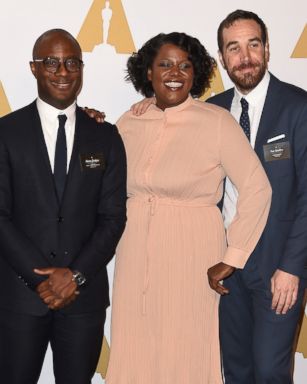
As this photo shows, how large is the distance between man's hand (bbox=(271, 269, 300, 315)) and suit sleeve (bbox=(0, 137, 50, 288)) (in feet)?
3.10

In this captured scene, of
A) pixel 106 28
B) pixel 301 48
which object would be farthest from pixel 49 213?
Result: pixel 301 48

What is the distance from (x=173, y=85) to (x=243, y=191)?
534mm

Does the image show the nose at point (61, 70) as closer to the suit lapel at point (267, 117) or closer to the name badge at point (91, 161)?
the name badge at point (91, 161)

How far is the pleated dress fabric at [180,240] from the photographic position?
2580 mm

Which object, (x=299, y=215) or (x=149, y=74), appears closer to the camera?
(x=299, y=215)

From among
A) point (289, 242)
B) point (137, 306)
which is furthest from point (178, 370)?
point (289, 242)

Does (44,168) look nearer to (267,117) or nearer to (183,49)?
(183,49)

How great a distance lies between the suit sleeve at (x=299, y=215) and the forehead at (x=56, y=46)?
0.95m

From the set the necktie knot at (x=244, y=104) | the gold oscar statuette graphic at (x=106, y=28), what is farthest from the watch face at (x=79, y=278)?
the gold oscar statuette graphic at (x=106, y=28)

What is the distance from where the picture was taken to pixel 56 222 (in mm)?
2404

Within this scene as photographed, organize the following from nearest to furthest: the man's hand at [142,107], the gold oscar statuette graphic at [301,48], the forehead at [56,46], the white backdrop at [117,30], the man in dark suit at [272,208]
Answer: the forehead at [56,46]
the man in dark suit at [272,208]
the man's hand at [142,107]
the white backdrop at [117,30]
the gold oscar statuette graphic at [301,48]

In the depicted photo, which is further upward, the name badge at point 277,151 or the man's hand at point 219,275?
the name badge at point 277,151

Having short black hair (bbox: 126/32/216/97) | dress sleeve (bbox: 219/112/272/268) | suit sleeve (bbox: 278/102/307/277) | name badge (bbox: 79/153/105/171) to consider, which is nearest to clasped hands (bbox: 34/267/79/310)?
name badge (bbox: 79/153/105/171)

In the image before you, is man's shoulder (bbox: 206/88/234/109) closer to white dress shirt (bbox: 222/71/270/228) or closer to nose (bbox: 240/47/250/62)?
white dress shirt (bbox: 222/71/270/228)
